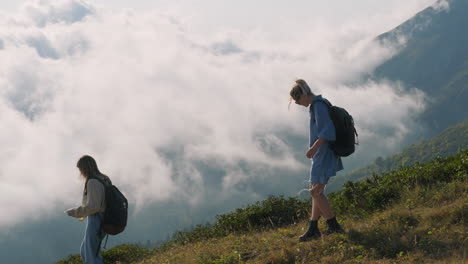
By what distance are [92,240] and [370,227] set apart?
4.54 m

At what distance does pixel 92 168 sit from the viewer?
22.7ft

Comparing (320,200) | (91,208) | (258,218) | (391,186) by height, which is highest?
(258,218)

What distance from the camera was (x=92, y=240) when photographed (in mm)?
7059

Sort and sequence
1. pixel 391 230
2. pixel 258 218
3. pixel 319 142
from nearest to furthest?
pixel 319 142, pixel 391 230, pixel 258 218

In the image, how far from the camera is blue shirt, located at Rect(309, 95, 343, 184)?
21.2 feet

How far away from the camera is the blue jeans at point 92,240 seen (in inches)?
277

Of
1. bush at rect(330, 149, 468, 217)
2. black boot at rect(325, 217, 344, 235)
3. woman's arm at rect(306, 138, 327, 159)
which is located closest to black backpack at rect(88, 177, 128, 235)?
woman's arm at rect(306, 138, 327, 159)

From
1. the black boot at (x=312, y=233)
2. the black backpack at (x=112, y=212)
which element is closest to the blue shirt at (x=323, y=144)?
the black boot at (x=312, y=233)

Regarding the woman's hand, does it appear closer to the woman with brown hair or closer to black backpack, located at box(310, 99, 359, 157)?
black backpack, located at box(310, 99, 359, 157)

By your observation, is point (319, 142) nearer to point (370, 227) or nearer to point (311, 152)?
point (311, 152)

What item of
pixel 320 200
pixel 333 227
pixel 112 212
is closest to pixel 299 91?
pixel 320 200

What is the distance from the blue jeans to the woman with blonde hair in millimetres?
3497

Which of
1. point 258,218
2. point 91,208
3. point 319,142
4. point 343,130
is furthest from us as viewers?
point 258,218

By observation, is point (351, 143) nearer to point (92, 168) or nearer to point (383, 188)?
point (383, 188)
